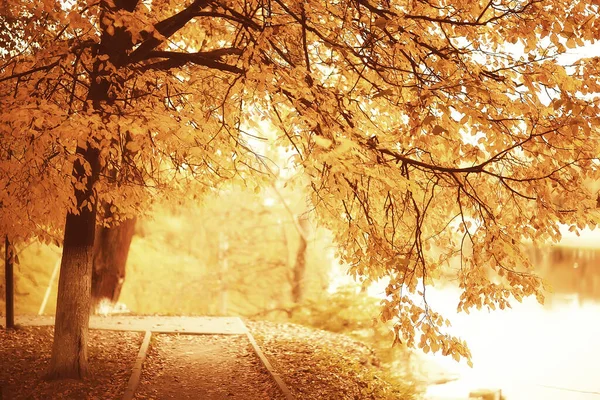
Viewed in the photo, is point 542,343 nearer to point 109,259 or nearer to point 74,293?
point 109,259

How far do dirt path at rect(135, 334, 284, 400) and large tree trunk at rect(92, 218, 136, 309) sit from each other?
397 cm

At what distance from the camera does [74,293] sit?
7.90 meters

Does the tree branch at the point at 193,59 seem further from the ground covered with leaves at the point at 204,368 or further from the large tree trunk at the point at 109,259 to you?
the large tree trunk at the point at 109,259

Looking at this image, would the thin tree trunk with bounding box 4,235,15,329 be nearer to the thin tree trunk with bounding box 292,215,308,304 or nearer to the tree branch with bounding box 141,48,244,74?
the tree branch with bounding box 141,48,244,74

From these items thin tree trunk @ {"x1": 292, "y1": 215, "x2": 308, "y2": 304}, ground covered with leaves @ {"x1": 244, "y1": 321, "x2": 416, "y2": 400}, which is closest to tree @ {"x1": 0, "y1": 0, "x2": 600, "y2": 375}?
ground covered with leaves @ {"x1": 244, "y1": 321, "x2": 416, "y2": 400}

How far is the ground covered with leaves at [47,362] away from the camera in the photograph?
7.50 metres

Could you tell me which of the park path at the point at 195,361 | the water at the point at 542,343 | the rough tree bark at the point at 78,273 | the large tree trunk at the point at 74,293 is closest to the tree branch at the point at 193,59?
the rough tree bark at the point at 78,273

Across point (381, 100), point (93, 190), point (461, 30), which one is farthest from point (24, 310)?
point (461, 30)

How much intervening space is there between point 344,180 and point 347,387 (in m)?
4.24

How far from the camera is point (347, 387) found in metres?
8.73

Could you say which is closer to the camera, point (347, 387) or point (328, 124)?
point (328, 124)

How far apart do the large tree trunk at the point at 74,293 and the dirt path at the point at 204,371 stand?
1098 millimetres

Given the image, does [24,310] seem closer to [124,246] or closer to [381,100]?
[124,246]

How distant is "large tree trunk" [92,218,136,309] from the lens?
1517 cm
